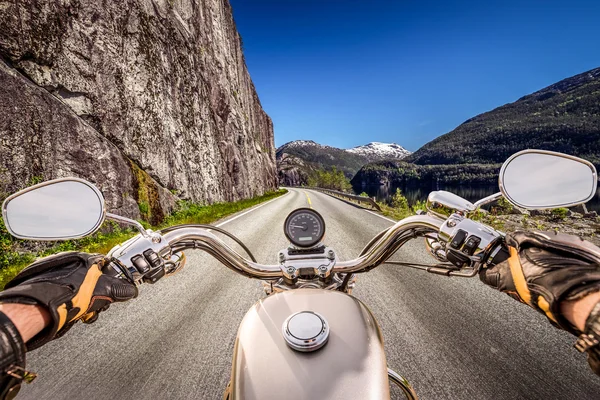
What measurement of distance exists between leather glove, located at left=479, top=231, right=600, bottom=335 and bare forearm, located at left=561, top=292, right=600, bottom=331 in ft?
0.05

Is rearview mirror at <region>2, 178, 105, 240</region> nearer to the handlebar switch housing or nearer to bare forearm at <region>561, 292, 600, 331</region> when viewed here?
the handlebar switch housing

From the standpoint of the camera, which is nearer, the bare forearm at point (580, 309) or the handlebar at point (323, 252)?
the bare forearm at point (580, 309)

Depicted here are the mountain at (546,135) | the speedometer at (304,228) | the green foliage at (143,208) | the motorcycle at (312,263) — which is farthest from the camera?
the mountain at (546,135)

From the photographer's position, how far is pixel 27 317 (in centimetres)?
79

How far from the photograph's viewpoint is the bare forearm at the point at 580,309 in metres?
0.73

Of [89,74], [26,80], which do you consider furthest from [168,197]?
[26,80]

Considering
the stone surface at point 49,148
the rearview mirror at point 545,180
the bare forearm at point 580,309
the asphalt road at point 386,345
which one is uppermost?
the stone surface at point 49,148

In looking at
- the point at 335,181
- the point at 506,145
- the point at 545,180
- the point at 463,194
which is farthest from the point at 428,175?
the point at 545,180

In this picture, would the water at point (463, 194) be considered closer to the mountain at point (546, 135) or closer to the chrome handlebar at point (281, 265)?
the chrome handlebar at point (281, 265)

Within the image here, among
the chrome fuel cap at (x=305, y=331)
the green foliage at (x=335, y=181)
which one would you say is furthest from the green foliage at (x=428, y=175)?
the chrome fuel cap at (x=305, y=331)

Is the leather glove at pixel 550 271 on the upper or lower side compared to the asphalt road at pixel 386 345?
upper

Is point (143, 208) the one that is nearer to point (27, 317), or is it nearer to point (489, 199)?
point (27, 317)

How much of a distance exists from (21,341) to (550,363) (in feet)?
11.2

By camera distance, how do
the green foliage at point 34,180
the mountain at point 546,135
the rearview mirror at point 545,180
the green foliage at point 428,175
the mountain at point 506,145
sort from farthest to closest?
the mountain at point 546,135 < the mountain at point 506,145 < the green foliage at point 428,175 < the green foliage at point 34,180 < the rearview mirror at point 545,180
